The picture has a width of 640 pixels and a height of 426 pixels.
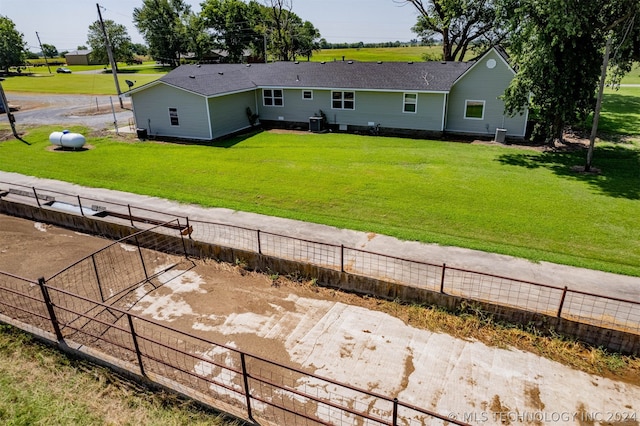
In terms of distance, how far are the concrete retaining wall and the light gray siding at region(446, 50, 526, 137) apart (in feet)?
56.1

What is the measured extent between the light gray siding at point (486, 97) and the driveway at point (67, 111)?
23.5 metres

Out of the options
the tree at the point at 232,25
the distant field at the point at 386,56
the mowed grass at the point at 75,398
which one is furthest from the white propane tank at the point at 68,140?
the tree at the point at 232,25

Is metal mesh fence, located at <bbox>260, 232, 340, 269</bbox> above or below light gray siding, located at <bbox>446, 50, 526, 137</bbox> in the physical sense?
below

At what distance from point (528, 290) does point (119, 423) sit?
332 inches

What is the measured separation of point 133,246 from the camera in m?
12.1

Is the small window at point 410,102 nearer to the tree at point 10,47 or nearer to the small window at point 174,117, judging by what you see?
the small window at point 174,117

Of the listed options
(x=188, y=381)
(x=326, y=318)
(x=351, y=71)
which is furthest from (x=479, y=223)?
(x=351, y=71)

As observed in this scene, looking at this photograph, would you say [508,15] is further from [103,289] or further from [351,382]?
[103,289]

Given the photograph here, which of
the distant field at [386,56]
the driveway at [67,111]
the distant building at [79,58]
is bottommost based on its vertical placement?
the driveway at [67,111]

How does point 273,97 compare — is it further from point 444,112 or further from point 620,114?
point 620,114

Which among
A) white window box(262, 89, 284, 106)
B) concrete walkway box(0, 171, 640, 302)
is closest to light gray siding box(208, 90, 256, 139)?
white window box(262, 89, 284, 106)

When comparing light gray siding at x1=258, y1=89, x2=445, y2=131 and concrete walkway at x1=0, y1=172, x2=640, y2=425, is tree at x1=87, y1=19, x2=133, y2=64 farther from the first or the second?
concrete walkway at x1=0, y1=172, x2=640, y2=425

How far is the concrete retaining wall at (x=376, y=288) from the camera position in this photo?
762 cm

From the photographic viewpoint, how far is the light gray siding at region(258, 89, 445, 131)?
959 inches
